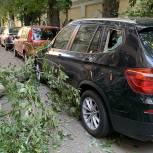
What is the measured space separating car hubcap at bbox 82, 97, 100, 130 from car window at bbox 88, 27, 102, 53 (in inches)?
30.5

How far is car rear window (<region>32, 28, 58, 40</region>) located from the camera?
44.6 ft

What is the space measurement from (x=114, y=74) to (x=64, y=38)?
237 cm

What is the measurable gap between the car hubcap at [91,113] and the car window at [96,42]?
0.78 meters

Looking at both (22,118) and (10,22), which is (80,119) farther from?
(10,22)

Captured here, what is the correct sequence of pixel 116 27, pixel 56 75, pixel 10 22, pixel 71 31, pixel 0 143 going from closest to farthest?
pixel 0 143, pixel 56 75, pixel 116 27, pixel 71 31, pixel 10 22

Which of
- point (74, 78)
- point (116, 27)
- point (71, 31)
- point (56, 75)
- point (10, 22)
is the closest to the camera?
point (56, 75)

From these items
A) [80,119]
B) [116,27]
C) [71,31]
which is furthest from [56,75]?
[71,31]

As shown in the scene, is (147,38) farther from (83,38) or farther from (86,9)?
(86,9)

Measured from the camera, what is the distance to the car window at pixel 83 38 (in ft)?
20.8

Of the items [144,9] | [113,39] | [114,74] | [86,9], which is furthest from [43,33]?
[86,9]

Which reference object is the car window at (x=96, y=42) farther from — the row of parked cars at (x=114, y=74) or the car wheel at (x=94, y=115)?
the car wheel at (x=94, y=115)

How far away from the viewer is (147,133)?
4.92 meters

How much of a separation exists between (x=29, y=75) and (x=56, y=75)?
1.53 feet

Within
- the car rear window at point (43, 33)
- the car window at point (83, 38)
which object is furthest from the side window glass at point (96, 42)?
the car rear window at point (43, 33)
